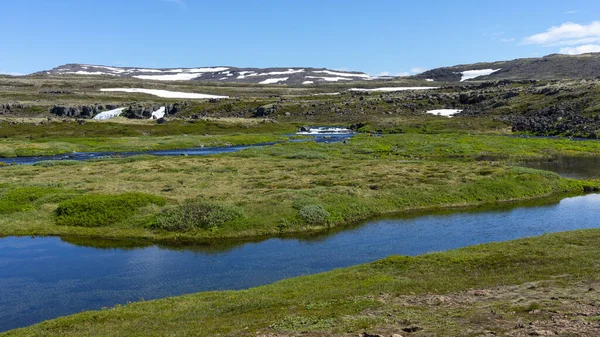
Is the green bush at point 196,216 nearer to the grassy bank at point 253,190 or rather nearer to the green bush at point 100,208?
the grassy bank at point 253,190

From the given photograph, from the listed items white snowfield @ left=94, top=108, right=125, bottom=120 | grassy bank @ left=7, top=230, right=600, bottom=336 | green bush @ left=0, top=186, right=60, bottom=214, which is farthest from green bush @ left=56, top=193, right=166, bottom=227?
white snowfield @ left=94, top=108, right=125, bottom=120

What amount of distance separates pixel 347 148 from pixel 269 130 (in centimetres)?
5300

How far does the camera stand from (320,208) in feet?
143

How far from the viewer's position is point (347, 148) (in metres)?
93.4

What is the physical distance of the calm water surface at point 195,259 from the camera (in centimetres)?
2681

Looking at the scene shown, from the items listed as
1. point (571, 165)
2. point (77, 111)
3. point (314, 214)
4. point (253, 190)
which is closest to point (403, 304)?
point (314, 214)

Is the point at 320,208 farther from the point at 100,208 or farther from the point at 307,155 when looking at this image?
the point at 307,155

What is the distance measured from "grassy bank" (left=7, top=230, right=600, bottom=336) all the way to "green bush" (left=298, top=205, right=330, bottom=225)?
521 inches

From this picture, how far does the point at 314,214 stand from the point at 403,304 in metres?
22.7

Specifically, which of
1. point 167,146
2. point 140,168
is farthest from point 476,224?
point 167,146

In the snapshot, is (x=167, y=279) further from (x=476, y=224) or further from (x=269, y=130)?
(x=269, y=130)

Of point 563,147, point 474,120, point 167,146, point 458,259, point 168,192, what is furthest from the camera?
point 474,120

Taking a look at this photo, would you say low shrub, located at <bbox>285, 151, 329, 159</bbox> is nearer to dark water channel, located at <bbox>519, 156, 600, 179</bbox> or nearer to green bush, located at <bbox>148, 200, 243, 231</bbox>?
dark water channel, located at <bbox>519, 156, 600, 179</bbox>

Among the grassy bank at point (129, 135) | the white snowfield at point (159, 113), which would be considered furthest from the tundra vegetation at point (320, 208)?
the white snowfield at point (159, 113)
